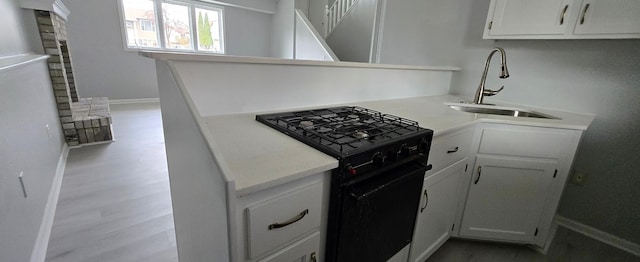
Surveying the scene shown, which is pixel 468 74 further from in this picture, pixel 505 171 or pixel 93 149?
pixel 93 149

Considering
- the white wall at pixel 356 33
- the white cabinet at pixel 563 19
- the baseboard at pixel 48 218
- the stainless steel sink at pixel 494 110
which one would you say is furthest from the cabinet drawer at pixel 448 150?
the white wall at pixel 356 33

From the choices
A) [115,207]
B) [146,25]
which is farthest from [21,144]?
[146,25]

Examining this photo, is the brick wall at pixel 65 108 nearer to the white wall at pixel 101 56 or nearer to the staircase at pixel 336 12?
the white wall at pixel 101 56

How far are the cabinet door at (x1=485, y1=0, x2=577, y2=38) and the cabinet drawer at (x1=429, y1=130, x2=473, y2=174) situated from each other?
92 cm

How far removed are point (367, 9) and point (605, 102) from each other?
2.65m

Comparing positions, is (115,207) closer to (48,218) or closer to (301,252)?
(48,218)

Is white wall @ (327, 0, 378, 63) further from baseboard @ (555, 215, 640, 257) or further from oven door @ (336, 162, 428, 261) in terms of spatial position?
oven door @ (336, 162, 428, 261)

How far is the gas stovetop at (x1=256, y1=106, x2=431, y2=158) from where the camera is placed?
874mm

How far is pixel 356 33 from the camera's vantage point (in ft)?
12.7

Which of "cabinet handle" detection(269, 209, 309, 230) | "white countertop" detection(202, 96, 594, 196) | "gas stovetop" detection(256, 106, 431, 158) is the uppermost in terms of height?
"gas stovetop" detection(256, 106, 431, 158)

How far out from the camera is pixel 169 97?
1.05 m

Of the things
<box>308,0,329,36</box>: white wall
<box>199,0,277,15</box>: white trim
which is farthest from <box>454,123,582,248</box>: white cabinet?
<box>199,0,277,15</box>: white trim

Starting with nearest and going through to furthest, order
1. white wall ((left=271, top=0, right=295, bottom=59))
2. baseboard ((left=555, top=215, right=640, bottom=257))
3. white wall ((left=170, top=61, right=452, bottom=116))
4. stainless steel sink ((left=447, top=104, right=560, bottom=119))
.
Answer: white wall ((left=170, top=61, right=452, bottom=116)) < baseboard ((left=555, top=215, right=640, bottom=257)) < stainless steel sink ((left=447, top=104, right=560, bottom=119)) < white wall ((left=271, top=0, right=295, bottom=59))

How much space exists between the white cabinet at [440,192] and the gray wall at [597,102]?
1.04 meters
